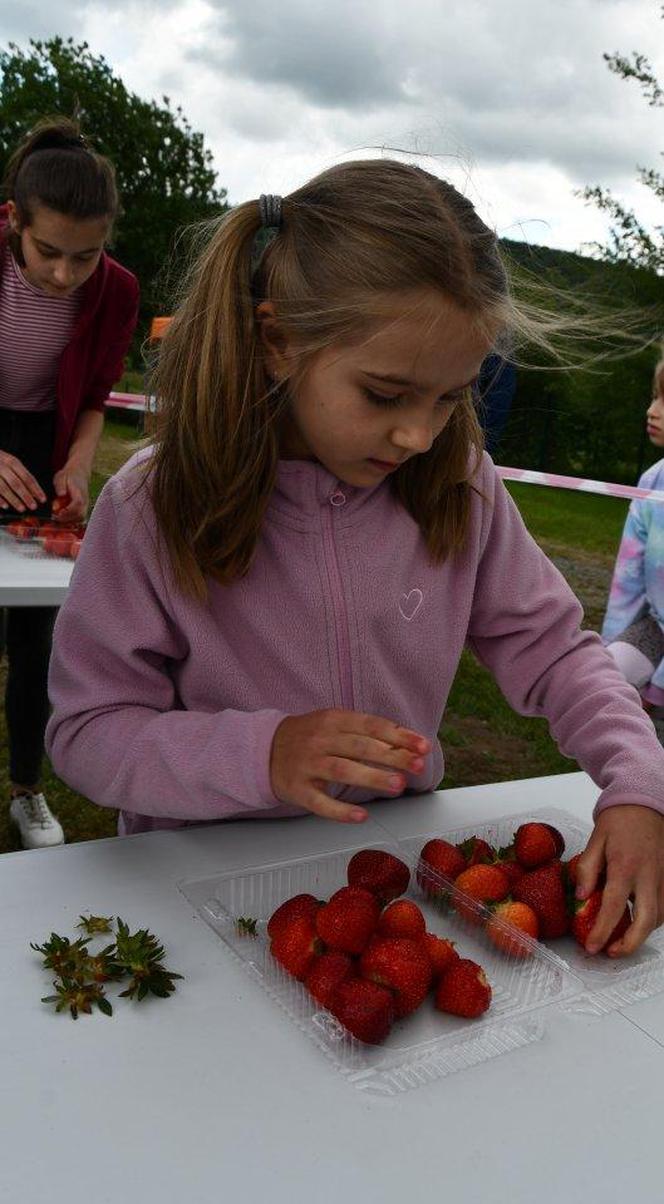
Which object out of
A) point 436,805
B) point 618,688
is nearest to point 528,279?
point 618,688

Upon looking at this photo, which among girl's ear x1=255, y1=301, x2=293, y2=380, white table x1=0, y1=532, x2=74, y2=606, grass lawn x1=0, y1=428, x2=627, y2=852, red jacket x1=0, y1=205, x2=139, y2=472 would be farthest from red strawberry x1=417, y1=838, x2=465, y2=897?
red jacket x1=0, y1=205, x2=139, y2=472

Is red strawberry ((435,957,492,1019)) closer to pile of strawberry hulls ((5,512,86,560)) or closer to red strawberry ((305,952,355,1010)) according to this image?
red strawberry ((305,952,355,1010))

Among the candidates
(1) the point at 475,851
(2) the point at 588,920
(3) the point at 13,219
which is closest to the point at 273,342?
(1) the point at 475,851

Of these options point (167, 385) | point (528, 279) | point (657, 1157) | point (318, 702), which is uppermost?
point (528, 279)

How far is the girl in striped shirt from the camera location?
2.62 meters

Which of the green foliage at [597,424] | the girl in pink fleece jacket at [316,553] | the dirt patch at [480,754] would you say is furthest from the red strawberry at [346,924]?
the green foliage at [597,424]

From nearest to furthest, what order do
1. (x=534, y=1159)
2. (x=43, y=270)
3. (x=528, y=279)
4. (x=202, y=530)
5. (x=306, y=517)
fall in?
(x=534, y=1159) < (x=202, y=530) < (x=306, y=517) < (x=528, y=279) < (x=43, y=270)

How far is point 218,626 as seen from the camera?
1.37 metres

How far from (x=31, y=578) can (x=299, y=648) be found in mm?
1106

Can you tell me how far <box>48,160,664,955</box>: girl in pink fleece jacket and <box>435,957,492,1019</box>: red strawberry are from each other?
18 centimetres

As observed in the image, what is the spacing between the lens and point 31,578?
230cm

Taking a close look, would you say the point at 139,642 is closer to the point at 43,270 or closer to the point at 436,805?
the point at 436,805

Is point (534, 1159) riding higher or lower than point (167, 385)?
lower

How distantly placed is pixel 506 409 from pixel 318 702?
1856mm
